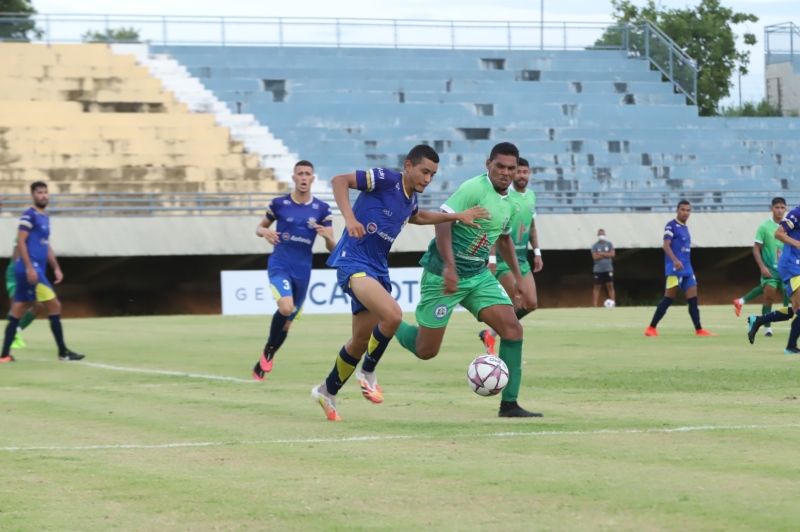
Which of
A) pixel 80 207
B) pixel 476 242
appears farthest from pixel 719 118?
pixel 476 242

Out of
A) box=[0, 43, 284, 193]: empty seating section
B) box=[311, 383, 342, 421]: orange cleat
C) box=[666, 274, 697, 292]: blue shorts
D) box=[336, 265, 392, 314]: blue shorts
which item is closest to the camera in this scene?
box=[311, 383, 342, 421]: orange cleat

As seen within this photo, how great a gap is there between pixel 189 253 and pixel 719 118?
1934cm

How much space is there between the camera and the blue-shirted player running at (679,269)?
902 inches

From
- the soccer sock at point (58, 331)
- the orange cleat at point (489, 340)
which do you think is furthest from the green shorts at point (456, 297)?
the soccer sock at point (58, 331)

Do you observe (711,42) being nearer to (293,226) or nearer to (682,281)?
(682,281)

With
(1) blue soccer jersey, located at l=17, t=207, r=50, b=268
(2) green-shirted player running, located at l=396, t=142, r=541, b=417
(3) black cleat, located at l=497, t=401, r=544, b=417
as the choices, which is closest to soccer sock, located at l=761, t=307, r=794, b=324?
(2) green-shirted player running, located at l=396, t=142, r=541, b=417

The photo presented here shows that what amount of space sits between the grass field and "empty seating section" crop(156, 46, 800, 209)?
2722 centimetres

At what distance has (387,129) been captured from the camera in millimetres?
45156

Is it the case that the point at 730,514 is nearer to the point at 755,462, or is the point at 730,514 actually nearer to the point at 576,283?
the point at 755,462

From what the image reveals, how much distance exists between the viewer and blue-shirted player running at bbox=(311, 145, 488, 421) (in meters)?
11.0

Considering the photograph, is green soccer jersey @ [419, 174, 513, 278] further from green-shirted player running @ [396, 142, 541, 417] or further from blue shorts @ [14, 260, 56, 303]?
blue shorts @ [14, 260, 56, 303]

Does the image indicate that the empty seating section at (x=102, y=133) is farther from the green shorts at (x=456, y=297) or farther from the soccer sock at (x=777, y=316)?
the green shorts at (x=456, y=297)

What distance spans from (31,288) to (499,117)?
28.7 m

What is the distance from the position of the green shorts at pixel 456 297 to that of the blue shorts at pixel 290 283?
14.2 feet
